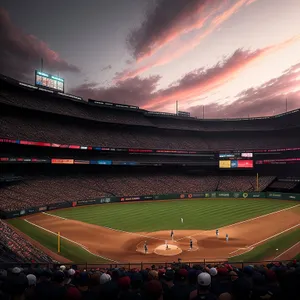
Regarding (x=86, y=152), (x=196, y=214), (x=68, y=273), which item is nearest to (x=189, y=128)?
(x=86, y=152)

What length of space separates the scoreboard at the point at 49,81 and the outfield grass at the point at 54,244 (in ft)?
109

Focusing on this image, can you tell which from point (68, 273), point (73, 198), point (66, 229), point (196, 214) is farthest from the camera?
point (73, 198)

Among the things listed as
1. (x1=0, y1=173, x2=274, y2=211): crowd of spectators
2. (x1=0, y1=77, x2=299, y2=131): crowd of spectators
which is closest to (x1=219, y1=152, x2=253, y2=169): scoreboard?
(x1=0, y1=173, x2=274, y2=211): crowd of spectators

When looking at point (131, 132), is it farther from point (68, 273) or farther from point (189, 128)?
point (68, 273)

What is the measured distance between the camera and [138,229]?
109 feet

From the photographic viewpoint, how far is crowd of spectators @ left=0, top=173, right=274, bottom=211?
1753 inches

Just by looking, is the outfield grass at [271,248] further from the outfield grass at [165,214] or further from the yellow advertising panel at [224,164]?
the yellow advertising panel at [224,164]

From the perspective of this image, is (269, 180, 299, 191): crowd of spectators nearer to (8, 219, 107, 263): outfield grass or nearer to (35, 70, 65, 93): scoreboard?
(8, 219, 107, 263): outfield grass

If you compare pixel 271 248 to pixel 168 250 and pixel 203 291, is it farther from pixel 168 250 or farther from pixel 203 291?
pixel 203 291

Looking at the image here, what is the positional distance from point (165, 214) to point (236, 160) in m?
36.3

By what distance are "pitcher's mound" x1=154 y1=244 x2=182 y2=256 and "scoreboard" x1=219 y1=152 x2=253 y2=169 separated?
49551mm

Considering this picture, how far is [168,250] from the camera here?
985 inches

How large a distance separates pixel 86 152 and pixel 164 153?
834 inches

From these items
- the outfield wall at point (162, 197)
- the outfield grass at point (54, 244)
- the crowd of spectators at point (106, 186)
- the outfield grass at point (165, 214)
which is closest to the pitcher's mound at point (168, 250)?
the outfield grass at point (54, 244)
